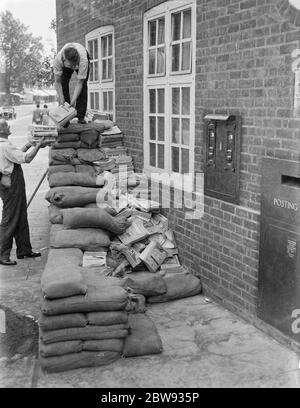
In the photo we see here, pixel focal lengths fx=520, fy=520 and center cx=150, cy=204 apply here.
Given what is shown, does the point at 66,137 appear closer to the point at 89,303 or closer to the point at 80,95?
the point at 80,95

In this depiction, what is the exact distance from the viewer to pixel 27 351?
496 cm

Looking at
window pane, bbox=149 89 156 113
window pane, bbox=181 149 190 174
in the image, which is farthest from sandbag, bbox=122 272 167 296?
window pane, bbox=149 89 156 113

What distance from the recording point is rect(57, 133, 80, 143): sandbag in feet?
27.2

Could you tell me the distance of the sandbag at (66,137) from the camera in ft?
27.2

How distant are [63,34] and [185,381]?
958 cm

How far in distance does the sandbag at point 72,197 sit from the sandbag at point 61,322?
2504 millimetres

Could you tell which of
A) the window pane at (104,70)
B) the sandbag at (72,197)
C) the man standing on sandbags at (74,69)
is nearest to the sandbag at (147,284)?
the sandbag at (72,197)

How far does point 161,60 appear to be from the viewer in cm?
720

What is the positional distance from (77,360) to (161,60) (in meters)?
4.35

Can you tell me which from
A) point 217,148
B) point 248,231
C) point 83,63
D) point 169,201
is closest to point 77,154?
point 83,63

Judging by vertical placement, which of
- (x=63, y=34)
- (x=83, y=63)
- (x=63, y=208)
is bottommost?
(x=63, y=208)

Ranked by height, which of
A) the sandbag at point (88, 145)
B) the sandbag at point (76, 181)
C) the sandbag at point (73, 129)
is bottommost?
the sandbag at point (76, 181)

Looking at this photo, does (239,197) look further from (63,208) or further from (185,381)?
(63,208)

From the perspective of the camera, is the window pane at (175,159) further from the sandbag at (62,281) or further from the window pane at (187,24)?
the sandbag at (62,281)
